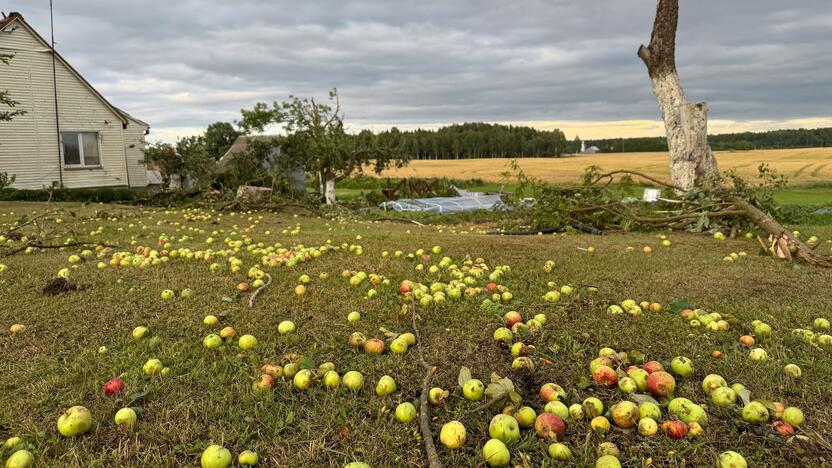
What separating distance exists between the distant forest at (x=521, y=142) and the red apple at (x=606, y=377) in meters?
74.7

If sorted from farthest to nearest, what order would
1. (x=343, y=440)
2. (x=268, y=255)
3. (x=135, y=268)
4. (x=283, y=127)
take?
(x=283, y=127)
(x=268, y=255)
(x=135, y=268)
(x=343, y=440)

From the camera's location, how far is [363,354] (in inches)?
150

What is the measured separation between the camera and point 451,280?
232 inches

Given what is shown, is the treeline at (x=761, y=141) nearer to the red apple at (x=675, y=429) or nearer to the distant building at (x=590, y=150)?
the distant building at (x=590, y=150)

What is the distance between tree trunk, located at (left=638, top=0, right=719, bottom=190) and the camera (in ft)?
41.0

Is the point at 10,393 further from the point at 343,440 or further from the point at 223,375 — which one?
the point at 343,440

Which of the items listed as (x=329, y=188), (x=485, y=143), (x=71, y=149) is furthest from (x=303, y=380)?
(x=485, y=143)

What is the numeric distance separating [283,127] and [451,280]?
59.5 ft

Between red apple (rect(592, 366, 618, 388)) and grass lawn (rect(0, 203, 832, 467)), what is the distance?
0.19 ft

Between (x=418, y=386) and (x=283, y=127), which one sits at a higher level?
(x=283, y=127)

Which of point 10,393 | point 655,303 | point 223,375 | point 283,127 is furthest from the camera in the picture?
point 283,127

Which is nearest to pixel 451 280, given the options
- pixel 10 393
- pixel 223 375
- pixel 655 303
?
pixel 655 303

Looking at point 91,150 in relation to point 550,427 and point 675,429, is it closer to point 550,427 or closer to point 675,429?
point 550,427

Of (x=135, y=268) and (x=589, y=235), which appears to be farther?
(x=589, y=235)
